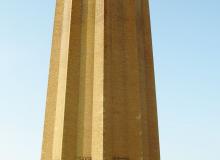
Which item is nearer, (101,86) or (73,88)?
(101,86)

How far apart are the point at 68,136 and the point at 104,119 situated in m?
1.22

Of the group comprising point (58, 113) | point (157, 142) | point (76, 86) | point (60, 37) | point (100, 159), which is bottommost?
point (100, 159)

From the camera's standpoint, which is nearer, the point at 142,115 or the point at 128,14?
the point at 142,115

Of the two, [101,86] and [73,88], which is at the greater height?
[73,88]

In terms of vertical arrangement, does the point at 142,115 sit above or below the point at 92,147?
above

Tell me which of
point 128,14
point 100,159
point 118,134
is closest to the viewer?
point 100,159

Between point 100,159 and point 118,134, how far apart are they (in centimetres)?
98

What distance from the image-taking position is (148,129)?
10516mm

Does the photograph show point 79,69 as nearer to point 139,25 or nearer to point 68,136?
point 68,136

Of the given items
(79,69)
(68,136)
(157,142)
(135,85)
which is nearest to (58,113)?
(68,136)

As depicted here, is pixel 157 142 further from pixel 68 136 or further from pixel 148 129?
pixel 68 136

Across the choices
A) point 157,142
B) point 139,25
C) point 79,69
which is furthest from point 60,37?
point 157,142

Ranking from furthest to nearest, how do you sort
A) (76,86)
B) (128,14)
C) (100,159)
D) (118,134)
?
(128,14) < (76,86) < (118,134) < (100,159)

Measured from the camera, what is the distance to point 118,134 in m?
9.39
